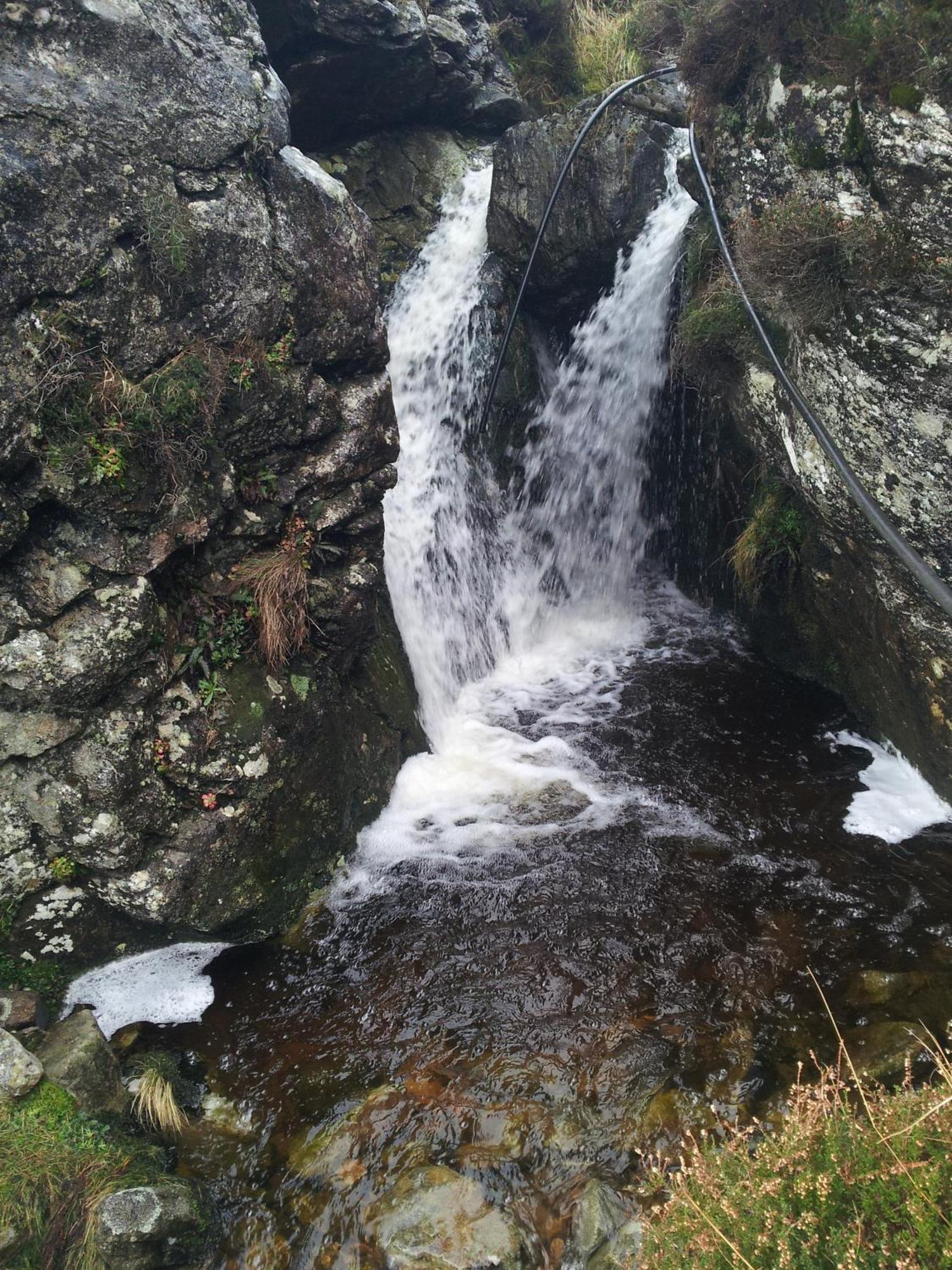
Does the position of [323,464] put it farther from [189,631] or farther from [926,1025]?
[926,1025]

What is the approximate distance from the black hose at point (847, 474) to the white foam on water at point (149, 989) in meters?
4.96

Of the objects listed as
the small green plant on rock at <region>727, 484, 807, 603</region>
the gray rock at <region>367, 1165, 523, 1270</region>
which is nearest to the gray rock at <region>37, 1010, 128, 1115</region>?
the gray rock at <region>367, 1165, 523, 1270</region>

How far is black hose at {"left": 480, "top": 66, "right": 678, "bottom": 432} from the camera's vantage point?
830 centimetres

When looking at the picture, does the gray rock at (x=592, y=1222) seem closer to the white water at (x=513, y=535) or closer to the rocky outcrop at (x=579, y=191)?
the white water at (x=513, y=535)

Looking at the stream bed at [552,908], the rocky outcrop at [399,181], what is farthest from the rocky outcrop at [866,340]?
the rocky outcrop at [399,181]

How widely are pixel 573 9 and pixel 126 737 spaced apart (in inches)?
480

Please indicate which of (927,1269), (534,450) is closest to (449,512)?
(534,450)

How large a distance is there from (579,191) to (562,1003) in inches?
331

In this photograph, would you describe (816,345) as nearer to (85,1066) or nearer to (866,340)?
(866,340)

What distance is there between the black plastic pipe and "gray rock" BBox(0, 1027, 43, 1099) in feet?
16.7

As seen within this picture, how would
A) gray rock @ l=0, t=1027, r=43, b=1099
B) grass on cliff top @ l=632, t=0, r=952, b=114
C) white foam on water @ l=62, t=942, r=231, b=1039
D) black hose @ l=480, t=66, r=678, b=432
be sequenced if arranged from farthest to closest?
Result: black hose @ l=480, t=66, r=678, b=432 < white foam on water @ l=62, t=942, r=231, b=1039 < grass on cliff top @ l=632, t=0, r=952, b=114 < gray rock @ l=0, t=1027, r=43, b=1099

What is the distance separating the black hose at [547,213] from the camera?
8.30 m

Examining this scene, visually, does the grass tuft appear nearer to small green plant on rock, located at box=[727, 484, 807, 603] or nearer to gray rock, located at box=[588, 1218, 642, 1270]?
gray rock, located at box=[588, 1218, 642, 1270]

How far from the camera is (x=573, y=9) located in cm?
1136
